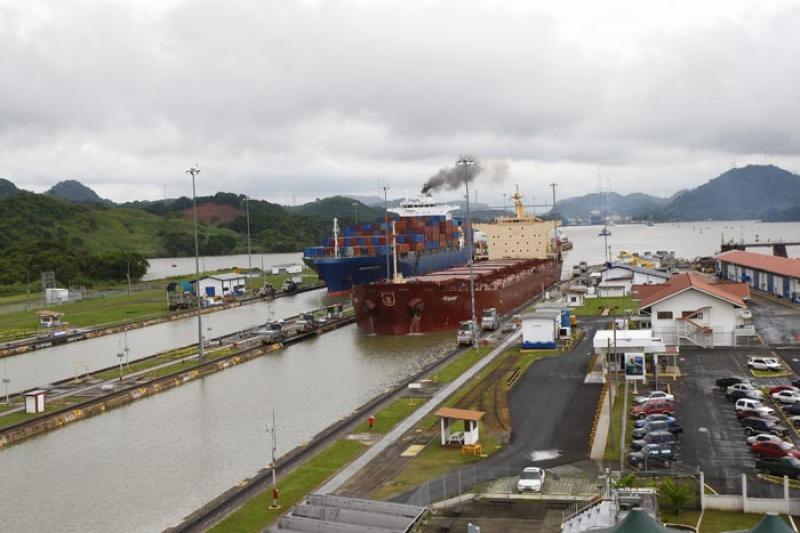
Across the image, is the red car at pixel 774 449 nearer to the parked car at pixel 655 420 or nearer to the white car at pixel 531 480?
the parked car at pixel 655 420

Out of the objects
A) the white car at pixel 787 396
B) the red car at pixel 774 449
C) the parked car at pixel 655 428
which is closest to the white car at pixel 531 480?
the parked car at pixel 655 428

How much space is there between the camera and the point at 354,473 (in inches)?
757

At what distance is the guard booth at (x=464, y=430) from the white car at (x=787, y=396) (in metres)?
9.66

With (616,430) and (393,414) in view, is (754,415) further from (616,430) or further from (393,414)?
(393,414)

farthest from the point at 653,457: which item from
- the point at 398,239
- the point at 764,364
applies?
the point at 398,239

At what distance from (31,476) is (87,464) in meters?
1.50

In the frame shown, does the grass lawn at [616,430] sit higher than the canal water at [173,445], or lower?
higher

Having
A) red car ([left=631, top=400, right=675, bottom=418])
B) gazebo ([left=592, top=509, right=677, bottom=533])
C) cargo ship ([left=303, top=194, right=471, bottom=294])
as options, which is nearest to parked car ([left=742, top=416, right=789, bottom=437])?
red car ([left=631, top=400, right=675, bottom=418])

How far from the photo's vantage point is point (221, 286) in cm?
7575

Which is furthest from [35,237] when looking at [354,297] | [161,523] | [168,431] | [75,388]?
[161,523]

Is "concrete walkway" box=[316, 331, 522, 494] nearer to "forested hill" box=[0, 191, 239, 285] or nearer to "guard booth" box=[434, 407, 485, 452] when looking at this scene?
"guard booth" box=[434, 407, 485, 452]

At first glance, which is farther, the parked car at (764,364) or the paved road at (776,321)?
the paved road at (776,321)

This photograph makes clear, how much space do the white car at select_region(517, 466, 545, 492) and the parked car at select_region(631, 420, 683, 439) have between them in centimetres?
401

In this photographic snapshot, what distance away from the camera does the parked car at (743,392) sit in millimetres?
24453
